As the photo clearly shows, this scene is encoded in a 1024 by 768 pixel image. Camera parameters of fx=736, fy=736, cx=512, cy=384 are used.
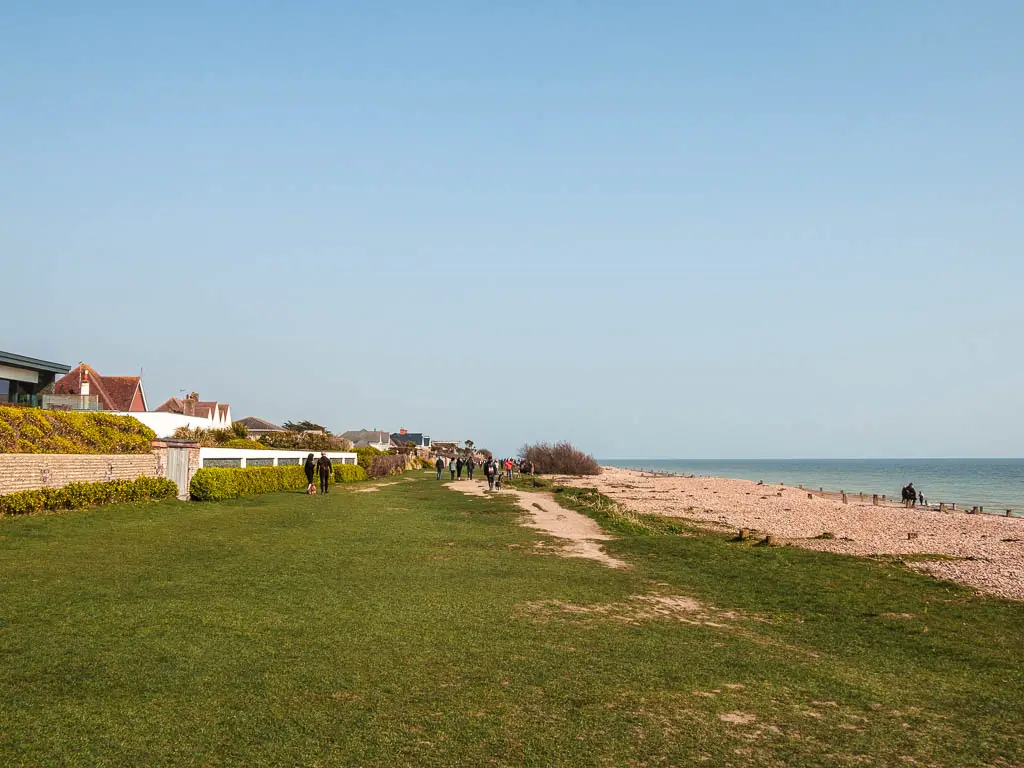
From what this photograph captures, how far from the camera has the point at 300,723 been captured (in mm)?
5414

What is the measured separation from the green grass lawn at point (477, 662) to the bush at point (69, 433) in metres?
7.99

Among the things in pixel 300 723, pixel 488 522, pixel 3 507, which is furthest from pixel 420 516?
pixel 300 723

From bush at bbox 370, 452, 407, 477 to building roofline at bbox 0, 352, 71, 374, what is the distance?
1877cm

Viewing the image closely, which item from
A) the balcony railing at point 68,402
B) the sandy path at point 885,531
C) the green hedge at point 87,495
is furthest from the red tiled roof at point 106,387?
the sandy path at point 885,531

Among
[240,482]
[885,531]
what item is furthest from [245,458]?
[885,531]

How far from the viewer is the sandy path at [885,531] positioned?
48.3 feet

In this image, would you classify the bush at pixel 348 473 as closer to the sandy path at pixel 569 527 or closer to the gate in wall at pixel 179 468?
the sandy path at pixel 569 527

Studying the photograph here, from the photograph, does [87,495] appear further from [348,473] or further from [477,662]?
[348,473]

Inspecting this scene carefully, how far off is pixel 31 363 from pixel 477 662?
3643 centimetres

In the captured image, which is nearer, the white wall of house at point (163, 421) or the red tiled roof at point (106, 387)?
the white wall of house at point (163, 421)

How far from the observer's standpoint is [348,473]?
137 feet

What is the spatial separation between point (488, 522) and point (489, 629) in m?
13.2

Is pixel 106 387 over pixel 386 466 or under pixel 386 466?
over

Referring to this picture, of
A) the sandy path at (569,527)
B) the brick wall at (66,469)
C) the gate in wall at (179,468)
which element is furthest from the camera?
the gate in wall at (179,468)
